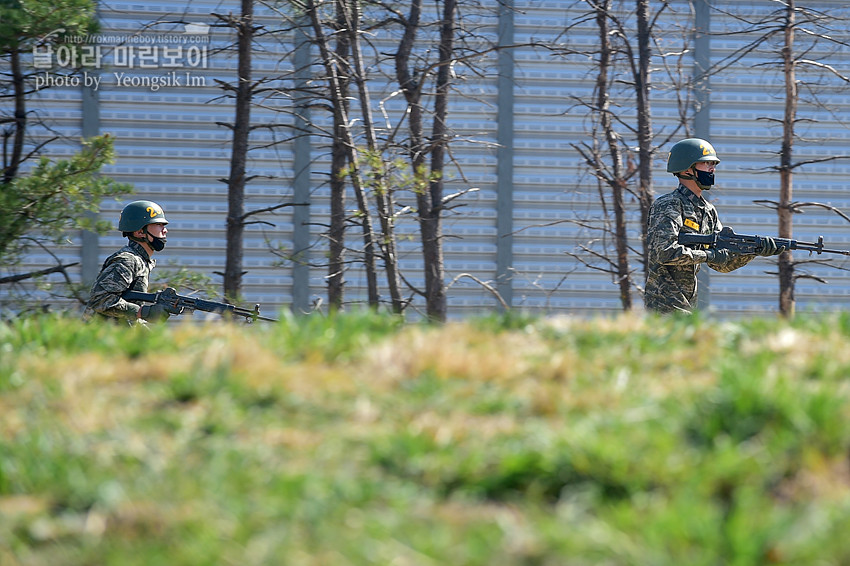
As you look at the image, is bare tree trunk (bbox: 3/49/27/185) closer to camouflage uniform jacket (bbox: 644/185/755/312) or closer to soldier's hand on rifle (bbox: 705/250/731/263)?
camouflage uniform jacket (bbox: 644/185/755/312)

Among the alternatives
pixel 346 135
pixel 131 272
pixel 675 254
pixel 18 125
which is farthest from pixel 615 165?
pixel 18 125

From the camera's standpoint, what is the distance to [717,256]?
320 inches

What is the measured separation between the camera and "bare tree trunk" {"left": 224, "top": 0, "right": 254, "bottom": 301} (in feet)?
39.7

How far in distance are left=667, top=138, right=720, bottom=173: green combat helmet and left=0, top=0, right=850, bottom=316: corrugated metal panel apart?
482 cm

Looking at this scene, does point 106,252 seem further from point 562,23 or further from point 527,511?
point 527,511

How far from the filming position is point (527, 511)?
9.88ft

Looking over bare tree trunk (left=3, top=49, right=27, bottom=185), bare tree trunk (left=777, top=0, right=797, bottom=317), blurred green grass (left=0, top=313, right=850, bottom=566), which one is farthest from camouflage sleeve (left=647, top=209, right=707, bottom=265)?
bare tree trunk (left=3, top=49, right=27, bottom=185)

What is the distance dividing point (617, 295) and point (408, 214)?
2.91 m

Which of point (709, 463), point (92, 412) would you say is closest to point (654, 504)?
point (709, 463)

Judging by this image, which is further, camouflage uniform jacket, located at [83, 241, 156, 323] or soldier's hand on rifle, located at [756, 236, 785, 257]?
camouflage uniform jacket, located at [83, 241, 156, 323]

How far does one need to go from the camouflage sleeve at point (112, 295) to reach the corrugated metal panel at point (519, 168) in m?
4.50

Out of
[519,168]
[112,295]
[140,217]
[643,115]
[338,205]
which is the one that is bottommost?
[112,295]

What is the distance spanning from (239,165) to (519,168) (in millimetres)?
3725

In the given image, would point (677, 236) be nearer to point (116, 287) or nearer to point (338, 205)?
point (116, 287)
